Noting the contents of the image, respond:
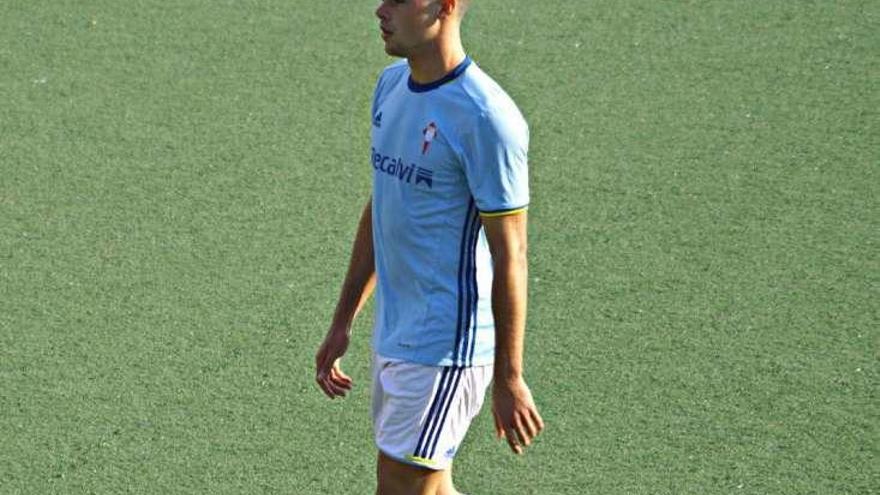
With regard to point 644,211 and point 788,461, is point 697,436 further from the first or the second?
point 644,211

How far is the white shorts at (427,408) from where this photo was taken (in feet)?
11.5

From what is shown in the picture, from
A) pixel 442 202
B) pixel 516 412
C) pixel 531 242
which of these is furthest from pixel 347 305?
pixel 531 242

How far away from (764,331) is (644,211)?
0.90 metres

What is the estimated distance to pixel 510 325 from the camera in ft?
11.0

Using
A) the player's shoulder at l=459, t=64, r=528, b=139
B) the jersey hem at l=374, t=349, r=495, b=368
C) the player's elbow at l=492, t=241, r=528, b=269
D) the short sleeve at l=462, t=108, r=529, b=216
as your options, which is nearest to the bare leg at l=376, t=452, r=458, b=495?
the jersey hem at l=374, t=349, r=495, b=368

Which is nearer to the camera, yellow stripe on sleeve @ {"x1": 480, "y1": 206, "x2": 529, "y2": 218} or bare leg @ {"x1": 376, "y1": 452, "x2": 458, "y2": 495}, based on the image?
yellow stripe on sleeve @ {"x1": 480, "y1": 206, "x2": 529, "y2": 218}

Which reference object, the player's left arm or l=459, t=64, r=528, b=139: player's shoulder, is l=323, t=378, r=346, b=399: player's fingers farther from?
l=459, t=64, r=528, b=139: player's shoulder

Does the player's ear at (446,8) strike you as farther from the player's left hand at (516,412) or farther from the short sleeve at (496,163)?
the player's left hand at (516,412)

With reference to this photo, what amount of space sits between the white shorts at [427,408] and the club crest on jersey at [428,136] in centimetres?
50

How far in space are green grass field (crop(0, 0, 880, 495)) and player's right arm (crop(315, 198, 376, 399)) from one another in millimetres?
577

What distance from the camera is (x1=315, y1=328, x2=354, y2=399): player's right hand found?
3861mm

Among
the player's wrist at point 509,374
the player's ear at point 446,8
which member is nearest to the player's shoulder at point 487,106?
the player's ear at point 446,8

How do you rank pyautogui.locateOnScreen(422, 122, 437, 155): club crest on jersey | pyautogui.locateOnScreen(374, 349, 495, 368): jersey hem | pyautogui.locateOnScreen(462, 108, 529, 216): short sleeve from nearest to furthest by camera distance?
pyautogui.locateOnScreen(462, 108, 529, 216): short sleeve < pyautogui.locateOnScreen(422, 122, 437, 155): club crest on jersey < pyautogui.locateOnScreen(374, 349, 495, 368): jersey hem

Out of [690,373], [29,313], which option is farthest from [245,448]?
[690,373]
